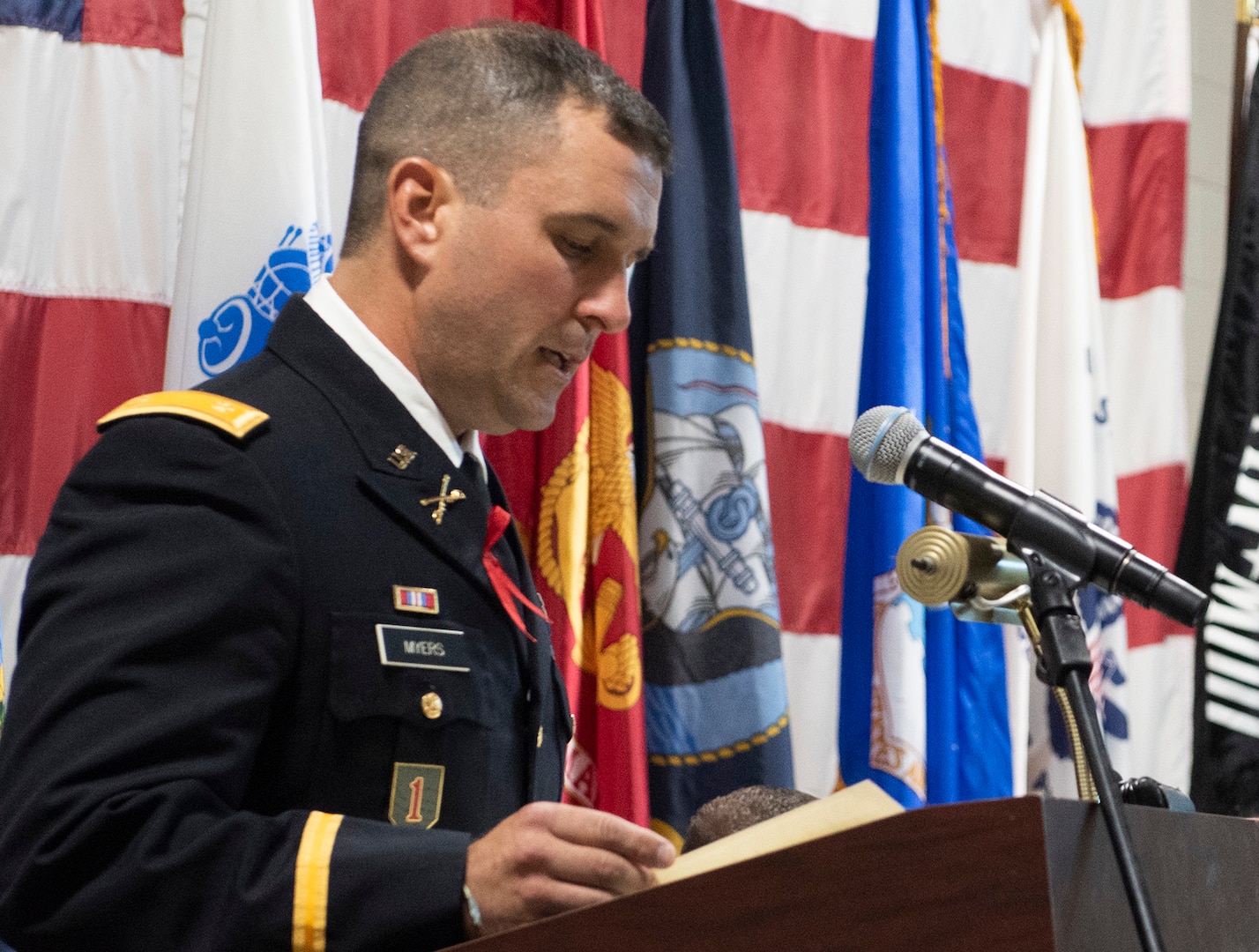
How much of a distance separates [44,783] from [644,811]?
1.54 meters

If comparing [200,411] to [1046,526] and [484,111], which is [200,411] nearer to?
[484,111]

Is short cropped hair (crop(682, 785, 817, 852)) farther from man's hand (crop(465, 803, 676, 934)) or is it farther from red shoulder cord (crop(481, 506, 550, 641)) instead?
man's hand (crop(465, 803, 676, 934))

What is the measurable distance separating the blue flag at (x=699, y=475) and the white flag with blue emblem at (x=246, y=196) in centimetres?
77

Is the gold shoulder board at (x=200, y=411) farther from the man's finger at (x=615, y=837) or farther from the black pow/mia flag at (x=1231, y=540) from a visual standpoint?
the black pow/mia flag at (x=1231, y=540)

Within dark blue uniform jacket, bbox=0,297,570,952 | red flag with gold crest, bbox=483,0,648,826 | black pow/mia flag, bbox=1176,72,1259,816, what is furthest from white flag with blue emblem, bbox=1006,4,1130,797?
dark blue uniform jacket, bbox=0,297,570,952

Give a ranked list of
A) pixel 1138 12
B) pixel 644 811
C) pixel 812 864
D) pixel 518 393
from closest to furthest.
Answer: pixel 812 864 → pixel 518 393 → pixel 644 811 → pixel 1138 12

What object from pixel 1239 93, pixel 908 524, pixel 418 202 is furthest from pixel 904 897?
pixel 1239 93

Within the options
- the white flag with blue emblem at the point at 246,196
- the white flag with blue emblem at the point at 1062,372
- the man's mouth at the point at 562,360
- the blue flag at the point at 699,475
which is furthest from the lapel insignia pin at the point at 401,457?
the white flag with blue emblem at the point at 1062,372

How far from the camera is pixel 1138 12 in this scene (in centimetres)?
399

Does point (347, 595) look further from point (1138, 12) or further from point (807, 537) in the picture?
point (1138, 12)

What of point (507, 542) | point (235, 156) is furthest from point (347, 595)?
point (235, 156)

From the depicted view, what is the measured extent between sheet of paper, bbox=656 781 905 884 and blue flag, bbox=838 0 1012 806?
1.96 m

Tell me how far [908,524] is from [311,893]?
200 cm

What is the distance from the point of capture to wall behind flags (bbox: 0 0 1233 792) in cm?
234
